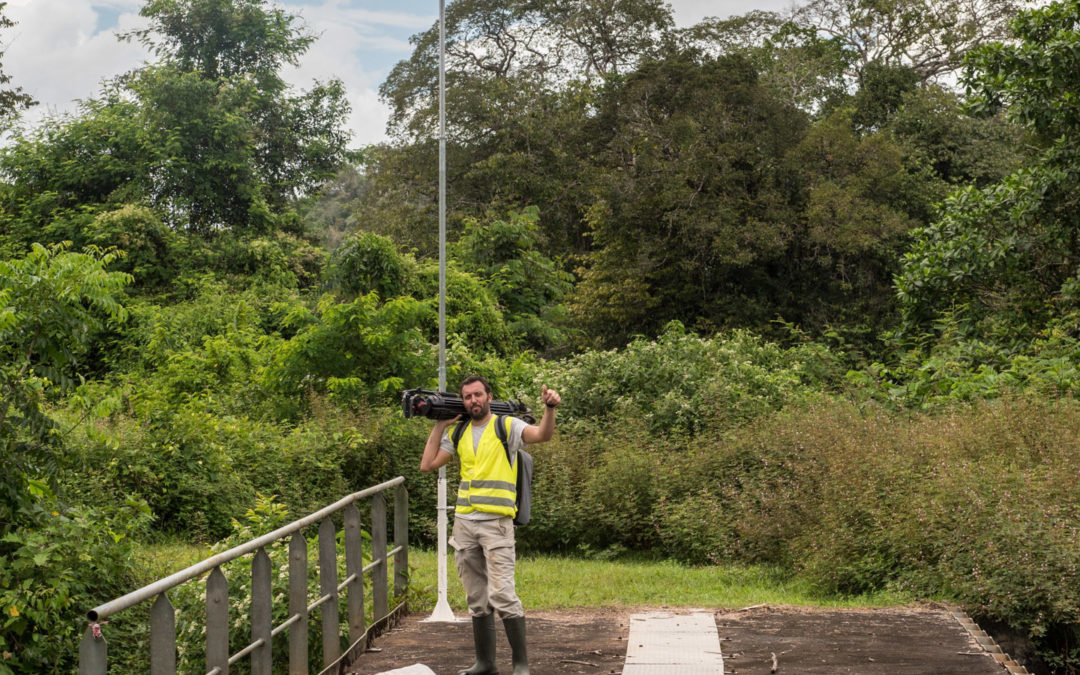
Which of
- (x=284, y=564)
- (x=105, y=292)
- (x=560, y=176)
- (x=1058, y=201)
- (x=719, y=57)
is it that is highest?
(x=719, y=57)

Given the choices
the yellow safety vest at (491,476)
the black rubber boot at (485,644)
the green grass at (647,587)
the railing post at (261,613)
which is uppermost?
the yellow safety vest at (491,476)

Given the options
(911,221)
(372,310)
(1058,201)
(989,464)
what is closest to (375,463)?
(372,310)

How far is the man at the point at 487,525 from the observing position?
25.7 feet

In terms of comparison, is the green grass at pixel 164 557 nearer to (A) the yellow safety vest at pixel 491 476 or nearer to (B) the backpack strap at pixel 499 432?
(B) the backpack strap at pixel 499 432

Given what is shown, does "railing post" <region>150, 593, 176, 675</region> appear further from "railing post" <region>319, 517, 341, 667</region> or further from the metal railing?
"railing post" <region>319, 517, 341, 667</region>

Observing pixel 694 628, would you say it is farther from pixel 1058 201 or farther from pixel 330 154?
pixel 330 154

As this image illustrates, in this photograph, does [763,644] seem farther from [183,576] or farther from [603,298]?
[603,298]

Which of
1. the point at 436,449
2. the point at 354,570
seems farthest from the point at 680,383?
the point at 436,449

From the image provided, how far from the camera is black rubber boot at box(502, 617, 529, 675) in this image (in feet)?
25.7

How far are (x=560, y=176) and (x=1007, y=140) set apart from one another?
A: 12658mm

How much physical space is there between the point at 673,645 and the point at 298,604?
10.2 ft

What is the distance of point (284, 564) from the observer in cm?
918

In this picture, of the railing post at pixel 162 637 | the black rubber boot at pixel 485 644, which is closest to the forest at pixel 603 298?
the black rubber boot at pixel 485 644

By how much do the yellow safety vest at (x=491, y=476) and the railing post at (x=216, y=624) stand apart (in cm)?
210
